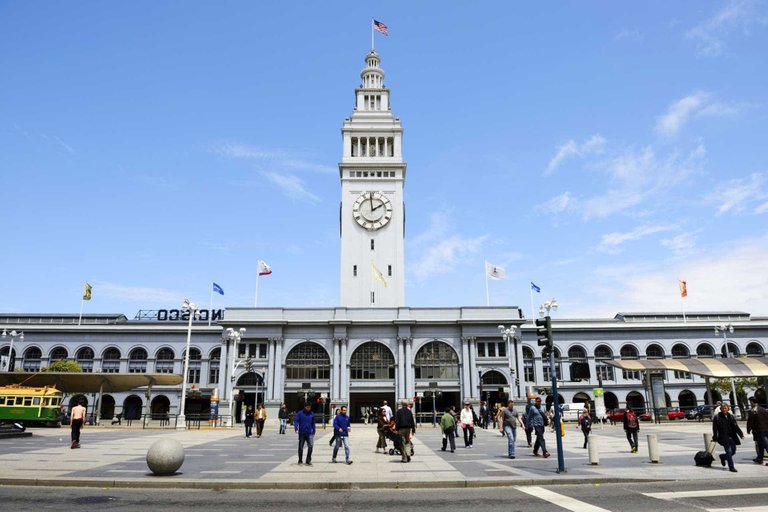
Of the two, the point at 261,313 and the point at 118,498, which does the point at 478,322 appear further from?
the point at 118,498

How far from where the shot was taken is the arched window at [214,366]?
75.4 m

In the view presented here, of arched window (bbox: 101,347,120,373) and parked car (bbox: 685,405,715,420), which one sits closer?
parked car (bbox: 685,405,715,420)

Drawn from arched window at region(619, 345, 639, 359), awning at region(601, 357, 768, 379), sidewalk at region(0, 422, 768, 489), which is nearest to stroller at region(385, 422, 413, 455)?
sidewalk at region(0, 422, 768, 489)

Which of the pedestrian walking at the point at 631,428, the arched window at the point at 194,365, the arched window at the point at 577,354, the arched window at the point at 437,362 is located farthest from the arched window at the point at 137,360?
the pedestrian walking at the point at 631,428

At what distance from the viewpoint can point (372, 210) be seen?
75500mm

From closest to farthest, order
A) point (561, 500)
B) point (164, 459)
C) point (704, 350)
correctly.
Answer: point (561, 500)
point (164, 459)
point (704, 350)

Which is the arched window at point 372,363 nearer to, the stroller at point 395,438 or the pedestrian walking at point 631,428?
the stroller at point 395,438

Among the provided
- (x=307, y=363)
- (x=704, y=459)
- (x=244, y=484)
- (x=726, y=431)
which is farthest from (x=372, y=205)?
(x=244, y=484)

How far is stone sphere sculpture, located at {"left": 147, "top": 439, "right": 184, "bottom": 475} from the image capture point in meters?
16.2

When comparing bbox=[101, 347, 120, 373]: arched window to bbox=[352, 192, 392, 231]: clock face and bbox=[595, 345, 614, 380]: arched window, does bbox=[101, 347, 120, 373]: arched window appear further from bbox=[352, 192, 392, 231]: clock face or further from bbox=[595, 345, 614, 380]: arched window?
bbox=[595, 345, 614, 380]: arched window

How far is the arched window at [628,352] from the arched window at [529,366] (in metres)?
11.7

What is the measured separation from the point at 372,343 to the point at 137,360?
3202 centimetres

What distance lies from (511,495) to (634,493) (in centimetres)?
299

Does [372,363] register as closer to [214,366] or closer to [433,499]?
[214,366]
